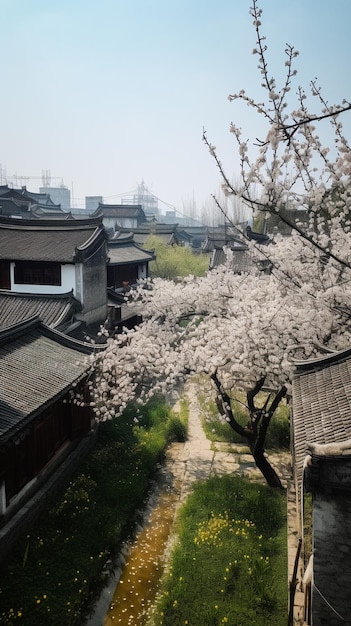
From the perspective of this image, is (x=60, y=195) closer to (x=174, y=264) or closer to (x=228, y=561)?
(x=174, y=264)

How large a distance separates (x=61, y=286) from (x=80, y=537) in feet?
51.2

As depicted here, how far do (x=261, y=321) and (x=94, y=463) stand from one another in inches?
303

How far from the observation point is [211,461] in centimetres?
1778

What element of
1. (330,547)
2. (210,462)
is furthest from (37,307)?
(330,547)

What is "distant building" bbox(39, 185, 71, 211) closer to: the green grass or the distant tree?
the distant tree

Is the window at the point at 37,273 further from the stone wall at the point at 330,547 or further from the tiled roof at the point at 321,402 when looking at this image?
the stone wall at the point at 330,547

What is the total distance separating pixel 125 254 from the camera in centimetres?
4119

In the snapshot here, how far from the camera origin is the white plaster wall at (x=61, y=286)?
2478 centimetres

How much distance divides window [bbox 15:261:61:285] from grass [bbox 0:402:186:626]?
416 inches

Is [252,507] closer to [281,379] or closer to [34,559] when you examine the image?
[281,379]

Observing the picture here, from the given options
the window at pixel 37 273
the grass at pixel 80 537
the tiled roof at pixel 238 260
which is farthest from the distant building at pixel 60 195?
the grass at pixel 80 537

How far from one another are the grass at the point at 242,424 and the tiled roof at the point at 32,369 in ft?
19.1

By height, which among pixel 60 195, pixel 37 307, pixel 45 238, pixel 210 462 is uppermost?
pixel 60 195

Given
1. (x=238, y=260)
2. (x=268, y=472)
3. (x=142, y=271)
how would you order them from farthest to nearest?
(x=238, y=260) < (x=142, y=271) < (x=268, y=472)
